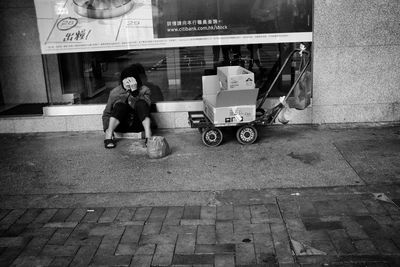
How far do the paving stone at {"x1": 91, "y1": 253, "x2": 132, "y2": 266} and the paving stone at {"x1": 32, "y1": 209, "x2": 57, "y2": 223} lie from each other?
101cm

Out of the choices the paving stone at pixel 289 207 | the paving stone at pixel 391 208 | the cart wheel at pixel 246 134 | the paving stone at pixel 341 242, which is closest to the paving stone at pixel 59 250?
the paving stone at pixel 289 207

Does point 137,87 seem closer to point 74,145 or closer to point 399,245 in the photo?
point 74,145

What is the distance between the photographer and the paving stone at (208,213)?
4.61m

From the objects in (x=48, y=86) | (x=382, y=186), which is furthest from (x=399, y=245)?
(x=48, y=86)

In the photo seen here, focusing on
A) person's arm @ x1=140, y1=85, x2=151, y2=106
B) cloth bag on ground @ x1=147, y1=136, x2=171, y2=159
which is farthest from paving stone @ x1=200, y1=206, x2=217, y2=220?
person's arm @ x1=140, y1=85, x2=151, y2=106

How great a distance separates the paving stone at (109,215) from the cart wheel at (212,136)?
225 cm

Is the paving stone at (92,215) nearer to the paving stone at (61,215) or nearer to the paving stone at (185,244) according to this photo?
the paving stone at (61,215)

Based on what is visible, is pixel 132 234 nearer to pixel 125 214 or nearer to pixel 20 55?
pixel 125 214

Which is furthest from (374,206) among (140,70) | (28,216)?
(140,70)

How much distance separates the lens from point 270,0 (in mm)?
7293

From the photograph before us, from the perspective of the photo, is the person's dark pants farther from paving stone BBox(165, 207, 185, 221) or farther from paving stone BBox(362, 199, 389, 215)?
paving stone BBox(362, 199, 389, 215)

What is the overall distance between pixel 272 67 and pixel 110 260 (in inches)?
188

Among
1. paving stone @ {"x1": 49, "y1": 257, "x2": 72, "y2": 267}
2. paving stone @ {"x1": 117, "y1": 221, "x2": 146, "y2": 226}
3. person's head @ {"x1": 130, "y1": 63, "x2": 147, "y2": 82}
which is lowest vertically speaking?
paving stone @ {"x1": 49, "y1": 257, "x2": 72, "y2": 267}

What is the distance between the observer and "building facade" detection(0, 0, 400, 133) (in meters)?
7.31
